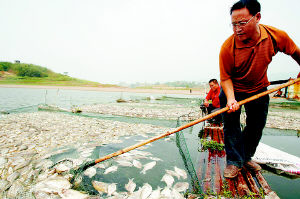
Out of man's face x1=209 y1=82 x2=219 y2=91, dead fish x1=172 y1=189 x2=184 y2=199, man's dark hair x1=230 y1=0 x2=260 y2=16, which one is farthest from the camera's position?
man's face x1=209 y1=82 x2=219 y2=91

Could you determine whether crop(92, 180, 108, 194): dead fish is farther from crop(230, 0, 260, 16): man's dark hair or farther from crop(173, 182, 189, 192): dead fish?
crop(230, 0, 260, 16): man's dark hair

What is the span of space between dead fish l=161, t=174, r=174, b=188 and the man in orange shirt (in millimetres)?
873

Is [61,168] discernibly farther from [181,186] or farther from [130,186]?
[181,186]

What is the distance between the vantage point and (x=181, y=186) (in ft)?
8.47

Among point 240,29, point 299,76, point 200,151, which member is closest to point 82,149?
point 200,151

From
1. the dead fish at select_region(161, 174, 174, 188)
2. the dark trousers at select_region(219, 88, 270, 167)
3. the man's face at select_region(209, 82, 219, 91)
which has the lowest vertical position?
the dead fish at select_region(161, 174, 174, 188)

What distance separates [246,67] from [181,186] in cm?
198

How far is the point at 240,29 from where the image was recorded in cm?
207

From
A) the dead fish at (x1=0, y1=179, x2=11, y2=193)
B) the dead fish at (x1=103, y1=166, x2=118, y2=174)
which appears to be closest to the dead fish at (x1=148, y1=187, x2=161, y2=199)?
the dead fish at (x1=103, y1=166, x2=118, y2=174)


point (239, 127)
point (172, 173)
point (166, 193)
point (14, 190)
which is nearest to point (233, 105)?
point (239, 127)

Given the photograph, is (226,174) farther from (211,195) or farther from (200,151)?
(200,151)

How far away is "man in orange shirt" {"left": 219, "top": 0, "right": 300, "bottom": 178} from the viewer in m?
2.07

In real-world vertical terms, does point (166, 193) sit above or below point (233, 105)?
below

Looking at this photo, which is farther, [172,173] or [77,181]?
[172,173]
